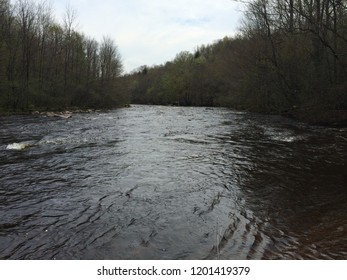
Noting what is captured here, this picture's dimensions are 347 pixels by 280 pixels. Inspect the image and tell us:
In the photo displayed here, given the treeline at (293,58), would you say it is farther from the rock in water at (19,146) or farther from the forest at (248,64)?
the rock in water at (19,146)

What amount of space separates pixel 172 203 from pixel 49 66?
148 ft

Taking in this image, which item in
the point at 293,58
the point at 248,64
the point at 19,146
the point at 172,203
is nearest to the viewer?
the point at 172,203

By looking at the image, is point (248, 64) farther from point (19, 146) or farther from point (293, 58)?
point (19, 146)

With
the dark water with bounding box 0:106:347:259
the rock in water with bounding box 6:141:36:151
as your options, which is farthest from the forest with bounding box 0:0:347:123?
the rock in water with bounding box 6:141:36:151

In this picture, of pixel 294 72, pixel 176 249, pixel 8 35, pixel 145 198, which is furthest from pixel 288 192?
pixel 8 35

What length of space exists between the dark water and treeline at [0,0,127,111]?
82.4 feet

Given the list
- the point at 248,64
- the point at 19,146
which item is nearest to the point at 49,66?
the point at 248,64

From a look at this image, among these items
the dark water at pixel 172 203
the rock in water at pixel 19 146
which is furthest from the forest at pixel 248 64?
the rock in water at pixel 19 146

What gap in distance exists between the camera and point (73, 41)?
54875 mm

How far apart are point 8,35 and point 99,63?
89.1 ft

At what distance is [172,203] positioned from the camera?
7160 mm

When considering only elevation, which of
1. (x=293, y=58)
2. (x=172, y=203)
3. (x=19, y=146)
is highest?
(x=293, y=58)

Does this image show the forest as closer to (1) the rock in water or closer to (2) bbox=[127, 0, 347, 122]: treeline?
(2) bbox=[127, 0, 347, 122]: treeline

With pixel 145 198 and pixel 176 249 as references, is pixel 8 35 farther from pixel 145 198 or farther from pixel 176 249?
pixel 176 249
